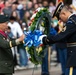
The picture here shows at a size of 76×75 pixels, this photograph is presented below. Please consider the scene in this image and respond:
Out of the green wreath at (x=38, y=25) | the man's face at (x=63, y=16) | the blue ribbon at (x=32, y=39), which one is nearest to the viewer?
the man's face at (x=63, y=16)

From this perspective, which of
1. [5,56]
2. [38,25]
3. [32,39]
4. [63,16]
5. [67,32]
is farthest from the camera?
[38,25]

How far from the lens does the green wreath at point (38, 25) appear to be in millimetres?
7762

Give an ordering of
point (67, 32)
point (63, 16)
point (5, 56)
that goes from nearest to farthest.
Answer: point (67, 32)
point (63, 16)
point (5, 56)

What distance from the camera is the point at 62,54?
412 inches

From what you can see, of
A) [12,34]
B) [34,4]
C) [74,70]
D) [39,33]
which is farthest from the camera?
[34,4]

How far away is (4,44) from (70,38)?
3.83 feet

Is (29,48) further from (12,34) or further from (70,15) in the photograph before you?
(12,34)

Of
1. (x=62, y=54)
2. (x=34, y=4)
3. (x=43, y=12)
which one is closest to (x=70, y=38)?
(x=43, y=12)

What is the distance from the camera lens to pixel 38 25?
26.4ft

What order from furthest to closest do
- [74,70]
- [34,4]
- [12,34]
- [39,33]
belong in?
[34,4] → [12,34] → [39,33] → [74,70]

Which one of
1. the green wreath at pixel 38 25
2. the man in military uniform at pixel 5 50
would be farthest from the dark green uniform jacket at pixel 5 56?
the green wreath at pixel 38 25

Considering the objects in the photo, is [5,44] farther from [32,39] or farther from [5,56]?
[32,39]

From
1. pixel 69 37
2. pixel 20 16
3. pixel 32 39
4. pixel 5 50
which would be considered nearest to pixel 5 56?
pixel 5 50

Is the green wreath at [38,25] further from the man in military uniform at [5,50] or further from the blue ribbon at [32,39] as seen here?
the man in military uniform at [5,50]
